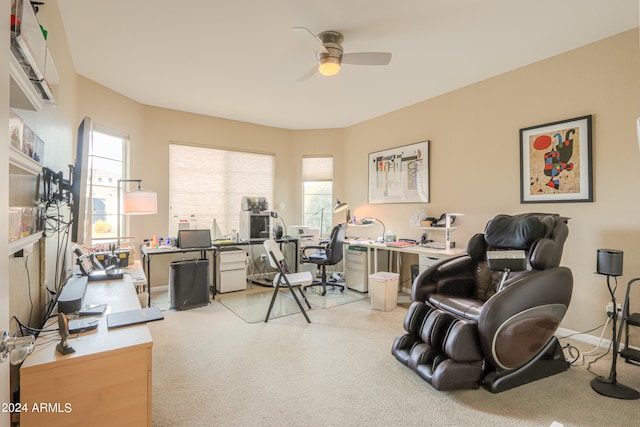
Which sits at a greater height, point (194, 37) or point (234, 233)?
point (194, 37)

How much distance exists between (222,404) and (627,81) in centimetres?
401

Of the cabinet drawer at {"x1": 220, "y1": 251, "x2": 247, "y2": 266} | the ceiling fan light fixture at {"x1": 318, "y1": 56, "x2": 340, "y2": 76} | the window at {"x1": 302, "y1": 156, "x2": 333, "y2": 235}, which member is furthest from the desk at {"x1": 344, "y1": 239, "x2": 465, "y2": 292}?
the ceiling fan light fixture at {"x1": 318, "y1": 56, "x2": 340, "y2": 76}

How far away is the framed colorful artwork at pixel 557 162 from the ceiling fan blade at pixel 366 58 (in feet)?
5.81

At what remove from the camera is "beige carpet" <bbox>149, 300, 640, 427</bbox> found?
1.80 metres

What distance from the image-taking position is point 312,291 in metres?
4.59

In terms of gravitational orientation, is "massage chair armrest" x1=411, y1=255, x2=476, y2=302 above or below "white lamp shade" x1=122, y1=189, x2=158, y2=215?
below

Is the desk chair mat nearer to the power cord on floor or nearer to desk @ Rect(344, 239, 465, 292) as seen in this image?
desk @ Rect(344, 239, 465, 292)

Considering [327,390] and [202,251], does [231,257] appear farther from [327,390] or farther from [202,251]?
[327,390]

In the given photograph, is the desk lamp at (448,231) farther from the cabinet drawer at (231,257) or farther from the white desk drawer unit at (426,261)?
the cabinet drawer at (231,257)

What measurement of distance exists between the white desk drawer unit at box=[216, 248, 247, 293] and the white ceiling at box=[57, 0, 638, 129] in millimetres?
2216

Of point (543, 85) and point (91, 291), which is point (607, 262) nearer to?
point (543, 85)

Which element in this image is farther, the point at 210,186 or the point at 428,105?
the point at 210,186

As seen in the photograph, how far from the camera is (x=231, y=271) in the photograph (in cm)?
448

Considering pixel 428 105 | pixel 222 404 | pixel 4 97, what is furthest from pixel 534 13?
pixel 222 404
